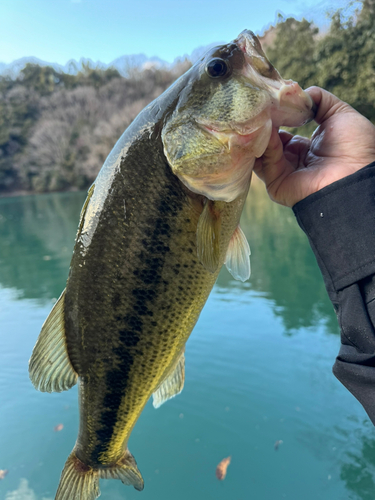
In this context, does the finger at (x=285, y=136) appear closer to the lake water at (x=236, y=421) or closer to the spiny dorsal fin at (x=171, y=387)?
the spiny dorsal fin at (x=171, y=387)

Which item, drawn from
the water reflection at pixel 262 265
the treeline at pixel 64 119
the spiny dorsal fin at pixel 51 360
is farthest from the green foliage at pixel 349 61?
Answer: the treeline at pixel 64 119

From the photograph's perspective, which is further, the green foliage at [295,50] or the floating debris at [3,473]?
the green foliage at [295,50]

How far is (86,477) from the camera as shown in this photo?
1.46 meters

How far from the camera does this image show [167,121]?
4.01ft

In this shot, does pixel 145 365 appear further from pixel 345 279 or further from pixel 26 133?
pixel 26 133

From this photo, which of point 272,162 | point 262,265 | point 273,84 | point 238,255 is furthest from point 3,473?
point 262,265

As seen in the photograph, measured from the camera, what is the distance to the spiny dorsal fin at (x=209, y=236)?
122 cm

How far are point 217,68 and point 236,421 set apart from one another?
3.09 meters

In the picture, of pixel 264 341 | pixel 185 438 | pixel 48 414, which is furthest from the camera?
pixel 264 341

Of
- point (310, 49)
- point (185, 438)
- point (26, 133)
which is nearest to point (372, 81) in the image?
point (310, 49)

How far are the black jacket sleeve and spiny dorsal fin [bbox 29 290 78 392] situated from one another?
1.07 meters

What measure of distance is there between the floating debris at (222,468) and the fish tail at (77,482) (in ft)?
5.29

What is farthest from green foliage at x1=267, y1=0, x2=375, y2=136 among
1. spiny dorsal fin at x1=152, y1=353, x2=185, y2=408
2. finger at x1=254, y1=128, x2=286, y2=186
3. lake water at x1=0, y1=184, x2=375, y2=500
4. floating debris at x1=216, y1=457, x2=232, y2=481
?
spiny dorsal fin at x1=152, y1=353, x2=185, y2=408

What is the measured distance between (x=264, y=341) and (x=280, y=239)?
561cm
